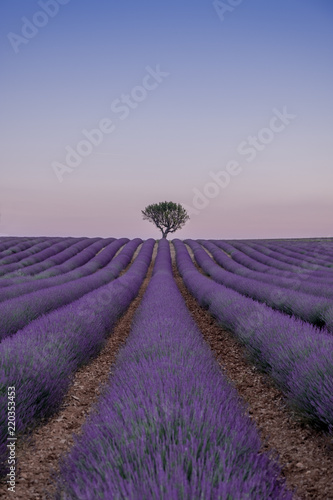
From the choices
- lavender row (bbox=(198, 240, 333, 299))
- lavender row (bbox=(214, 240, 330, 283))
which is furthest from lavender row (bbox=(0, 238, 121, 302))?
lavender row (bbox=(214, 240, 330, 283))

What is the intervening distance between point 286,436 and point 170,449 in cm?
192

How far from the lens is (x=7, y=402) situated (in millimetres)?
2715

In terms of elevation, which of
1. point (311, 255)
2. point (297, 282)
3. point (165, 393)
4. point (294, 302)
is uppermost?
point (311, 255)

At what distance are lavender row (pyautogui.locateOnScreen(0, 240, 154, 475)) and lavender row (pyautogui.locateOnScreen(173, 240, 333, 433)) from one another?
1965mm

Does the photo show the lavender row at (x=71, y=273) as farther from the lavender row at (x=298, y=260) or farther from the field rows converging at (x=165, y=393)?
the lavender row at (x=298, y=260)

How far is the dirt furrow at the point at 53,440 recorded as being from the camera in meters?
2.39

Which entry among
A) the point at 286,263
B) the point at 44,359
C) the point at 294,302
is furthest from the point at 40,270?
the point at 44,359

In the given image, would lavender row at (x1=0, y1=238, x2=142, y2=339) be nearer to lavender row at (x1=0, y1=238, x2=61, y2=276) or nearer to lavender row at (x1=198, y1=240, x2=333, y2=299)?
lavender row at (x1=198, y1=240, x2=333, y2=299)

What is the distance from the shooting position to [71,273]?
43.0 feet

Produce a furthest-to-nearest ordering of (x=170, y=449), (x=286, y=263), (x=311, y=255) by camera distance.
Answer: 1. (x=311, y=255)
2. (x=286, y=263)
3. (x=170, y=449)

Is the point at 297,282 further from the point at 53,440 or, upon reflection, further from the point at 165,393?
the point at 165,393

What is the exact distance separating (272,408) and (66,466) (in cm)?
237

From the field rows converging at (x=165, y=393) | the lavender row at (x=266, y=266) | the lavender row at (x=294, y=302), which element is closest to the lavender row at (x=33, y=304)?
the field rows converging at (x=165, y=393)

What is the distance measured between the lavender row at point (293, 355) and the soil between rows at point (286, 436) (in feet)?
0.41
